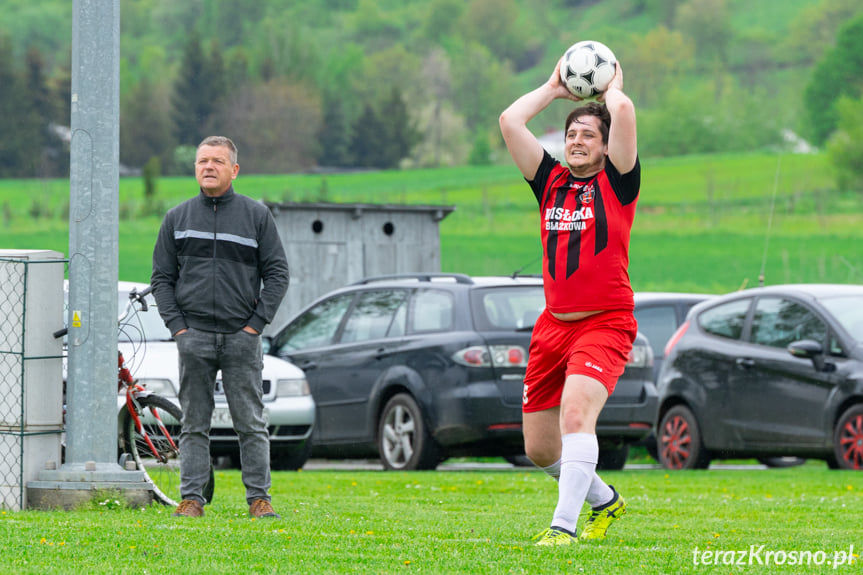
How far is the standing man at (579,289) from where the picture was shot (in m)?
6.14

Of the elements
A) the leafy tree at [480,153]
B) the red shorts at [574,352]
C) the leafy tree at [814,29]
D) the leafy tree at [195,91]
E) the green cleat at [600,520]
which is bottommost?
the green cleat at [600,520]

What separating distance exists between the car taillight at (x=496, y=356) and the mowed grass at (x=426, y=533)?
5.72 ft

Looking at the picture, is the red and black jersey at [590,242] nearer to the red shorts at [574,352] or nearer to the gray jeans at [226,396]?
the red shorts at [574,352]

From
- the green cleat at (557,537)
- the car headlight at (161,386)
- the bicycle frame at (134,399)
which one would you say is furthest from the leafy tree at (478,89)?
the green cleat at (557,537)

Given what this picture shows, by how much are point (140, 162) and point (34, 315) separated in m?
95.4

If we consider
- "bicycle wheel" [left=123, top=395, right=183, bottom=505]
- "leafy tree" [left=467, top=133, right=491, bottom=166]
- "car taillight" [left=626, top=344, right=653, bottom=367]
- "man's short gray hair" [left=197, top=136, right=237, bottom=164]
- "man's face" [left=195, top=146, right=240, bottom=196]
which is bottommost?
"bicycle wheel" [left=123, top=395, right=183, bottom=505]

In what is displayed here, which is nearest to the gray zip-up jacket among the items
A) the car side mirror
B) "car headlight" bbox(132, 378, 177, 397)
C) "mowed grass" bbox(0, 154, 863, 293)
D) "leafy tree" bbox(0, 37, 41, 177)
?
"car headlight" bbox(132, 378, 177, 397)

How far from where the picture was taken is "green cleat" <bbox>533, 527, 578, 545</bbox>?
6.02 m

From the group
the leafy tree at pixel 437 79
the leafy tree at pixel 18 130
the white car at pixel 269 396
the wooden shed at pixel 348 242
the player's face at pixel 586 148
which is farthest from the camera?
the leafy tree at pixel 437 79

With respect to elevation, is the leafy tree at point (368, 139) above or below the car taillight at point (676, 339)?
above

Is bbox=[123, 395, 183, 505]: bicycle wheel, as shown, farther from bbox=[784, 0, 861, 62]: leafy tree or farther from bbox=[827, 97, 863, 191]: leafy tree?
bbox=[784, 0, 861, 62]: leafy tree

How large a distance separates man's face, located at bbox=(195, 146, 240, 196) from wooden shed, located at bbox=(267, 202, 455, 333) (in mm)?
13390

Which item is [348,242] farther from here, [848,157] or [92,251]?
[848,157]

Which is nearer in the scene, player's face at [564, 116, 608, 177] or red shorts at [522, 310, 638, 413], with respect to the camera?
red shorts at [522, 310, 638, 413]
